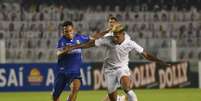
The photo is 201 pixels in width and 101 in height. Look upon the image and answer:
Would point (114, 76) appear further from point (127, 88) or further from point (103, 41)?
point (103, 41)

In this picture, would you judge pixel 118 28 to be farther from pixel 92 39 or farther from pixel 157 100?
pixel 157 100

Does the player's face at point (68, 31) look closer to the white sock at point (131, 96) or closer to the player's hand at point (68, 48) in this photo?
the player's hand at point (68, 48)

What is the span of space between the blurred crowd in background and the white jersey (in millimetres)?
14548

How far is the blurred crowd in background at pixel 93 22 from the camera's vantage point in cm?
2822

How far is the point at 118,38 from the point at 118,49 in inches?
8.5

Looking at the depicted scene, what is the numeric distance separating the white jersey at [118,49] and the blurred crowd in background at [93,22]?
47.7ft

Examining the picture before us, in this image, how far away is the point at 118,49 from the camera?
12.0 meters

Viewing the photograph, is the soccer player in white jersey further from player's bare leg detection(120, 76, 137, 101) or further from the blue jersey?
the blue jersey

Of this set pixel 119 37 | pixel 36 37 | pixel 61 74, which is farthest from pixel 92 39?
pixel 36 37

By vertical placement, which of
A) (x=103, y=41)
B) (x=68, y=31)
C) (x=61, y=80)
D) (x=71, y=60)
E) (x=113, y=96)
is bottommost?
(x=113, y=96)

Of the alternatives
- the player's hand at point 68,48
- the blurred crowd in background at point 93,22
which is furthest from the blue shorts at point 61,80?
the blurred crowd in background at point 93,22

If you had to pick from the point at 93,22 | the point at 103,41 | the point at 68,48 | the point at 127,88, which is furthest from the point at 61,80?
the point at 93,22

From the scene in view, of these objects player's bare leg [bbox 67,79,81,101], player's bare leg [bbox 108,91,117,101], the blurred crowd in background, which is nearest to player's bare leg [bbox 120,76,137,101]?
player's bare leg [bbox 108,91,117,101]

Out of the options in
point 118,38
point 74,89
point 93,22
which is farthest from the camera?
point 93,22
